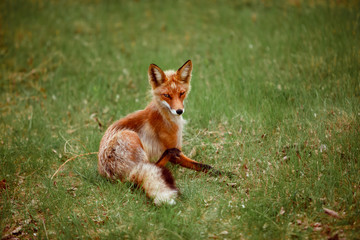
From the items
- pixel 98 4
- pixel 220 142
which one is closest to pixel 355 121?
pixel 220 142

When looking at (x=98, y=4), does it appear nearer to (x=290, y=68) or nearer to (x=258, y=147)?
(x=290, y=68)

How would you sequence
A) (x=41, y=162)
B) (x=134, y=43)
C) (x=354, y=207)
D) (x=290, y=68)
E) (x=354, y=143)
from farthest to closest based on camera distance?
1. (x=134, y=43)
2. (x=290, y=68)
3. (x=41, y=162)
4. (x=354, y=143)
5. (x=354, y=207)

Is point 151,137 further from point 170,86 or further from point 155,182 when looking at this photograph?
point 155,182

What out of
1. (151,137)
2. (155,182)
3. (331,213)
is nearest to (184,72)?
(151,137)

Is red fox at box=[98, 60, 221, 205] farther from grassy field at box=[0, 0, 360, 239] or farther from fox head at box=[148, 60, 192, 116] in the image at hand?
grassy field at box=[0, 0, 360, 239]

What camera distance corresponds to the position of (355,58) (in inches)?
258

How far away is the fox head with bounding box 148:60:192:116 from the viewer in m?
4.68

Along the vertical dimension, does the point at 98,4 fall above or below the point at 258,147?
above

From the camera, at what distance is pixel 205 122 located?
621 cm

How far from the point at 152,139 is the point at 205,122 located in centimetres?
164

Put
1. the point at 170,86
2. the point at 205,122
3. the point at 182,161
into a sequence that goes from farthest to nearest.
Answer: the point at 205,122 → the point at 182,161 → the point at 170,86

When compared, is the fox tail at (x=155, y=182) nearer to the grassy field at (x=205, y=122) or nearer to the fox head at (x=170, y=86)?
the grassy field at (x=205, y=122)

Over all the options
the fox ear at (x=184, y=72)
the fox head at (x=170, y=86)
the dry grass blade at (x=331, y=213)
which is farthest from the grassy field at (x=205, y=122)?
the fox ear at (x=184, y=72)

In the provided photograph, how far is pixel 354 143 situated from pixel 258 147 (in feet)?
4.55
